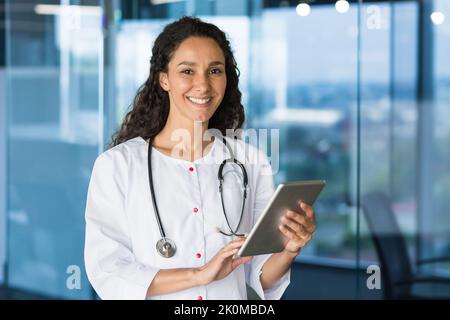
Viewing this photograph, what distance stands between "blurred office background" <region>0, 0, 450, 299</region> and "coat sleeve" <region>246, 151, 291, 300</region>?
166 cm

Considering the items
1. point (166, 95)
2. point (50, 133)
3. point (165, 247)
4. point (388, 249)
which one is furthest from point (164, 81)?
point (50, 133)

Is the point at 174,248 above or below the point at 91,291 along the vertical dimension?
above

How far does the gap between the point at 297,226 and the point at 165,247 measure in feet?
1.02

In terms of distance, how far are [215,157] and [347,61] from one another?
11.8 ft

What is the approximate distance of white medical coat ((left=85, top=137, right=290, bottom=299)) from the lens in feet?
6.04

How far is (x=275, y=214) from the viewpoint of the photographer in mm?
1739

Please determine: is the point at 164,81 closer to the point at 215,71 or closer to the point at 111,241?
the point at 215,71

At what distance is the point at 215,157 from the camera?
1991 millimetres

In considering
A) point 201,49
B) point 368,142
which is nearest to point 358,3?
point 368,142

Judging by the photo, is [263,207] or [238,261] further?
[263,207]

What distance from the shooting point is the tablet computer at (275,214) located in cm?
170

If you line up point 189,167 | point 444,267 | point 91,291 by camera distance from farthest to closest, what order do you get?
point 444,267, point 91,291, point 189,167
